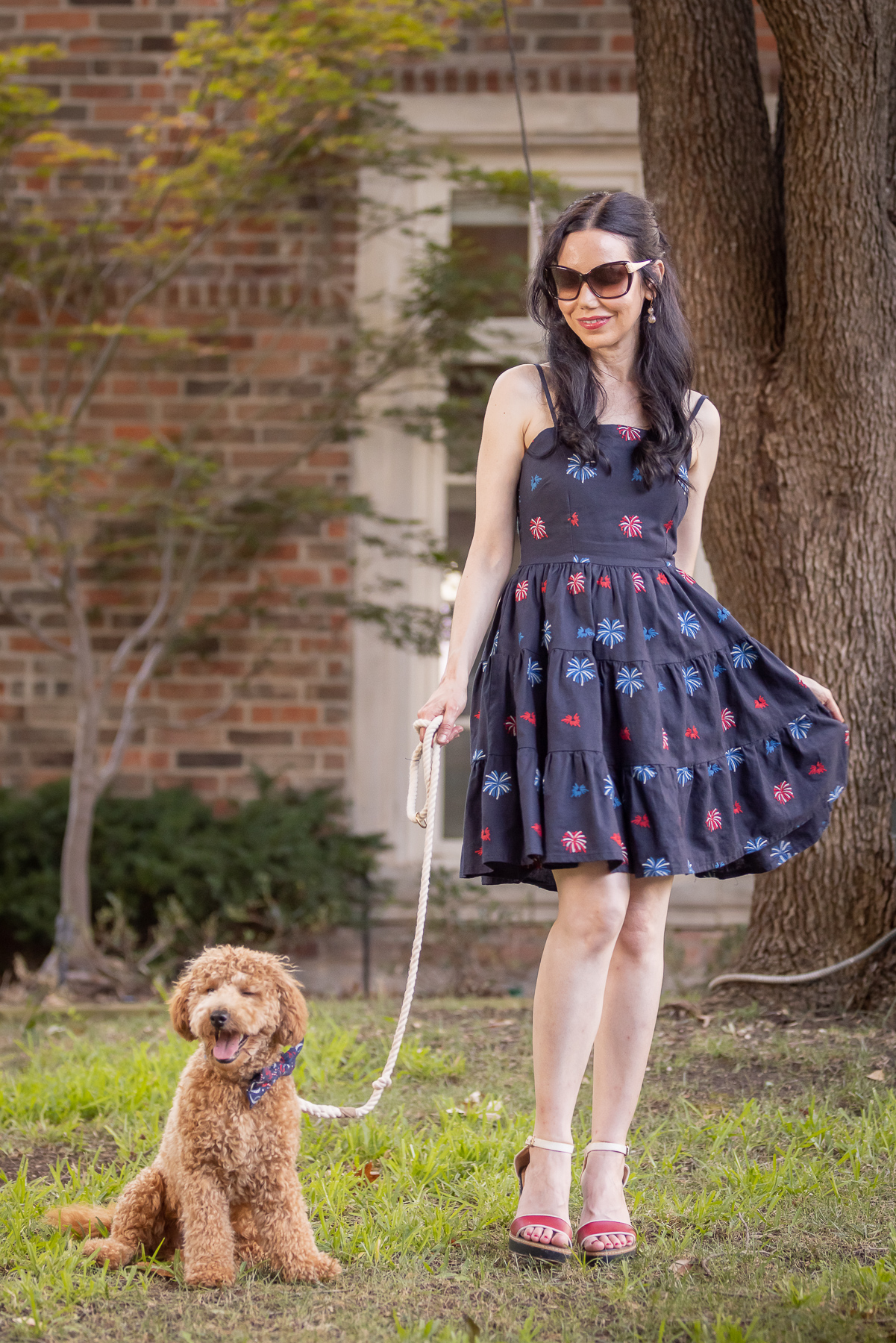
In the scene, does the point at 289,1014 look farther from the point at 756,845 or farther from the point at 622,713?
the point at 756,845

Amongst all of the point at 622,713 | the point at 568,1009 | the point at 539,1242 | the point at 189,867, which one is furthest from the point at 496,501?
the point at 189,867

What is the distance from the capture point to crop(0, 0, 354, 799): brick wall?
569 cm

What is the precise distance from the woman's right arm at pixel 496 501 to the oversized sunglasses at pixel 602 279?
0.53 ft

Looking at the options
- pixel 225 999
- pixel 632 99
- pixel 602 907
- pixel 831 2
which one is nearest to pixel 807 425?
pixel 831 2

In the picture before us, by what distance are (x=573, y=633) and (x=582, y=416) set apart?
0.40 m

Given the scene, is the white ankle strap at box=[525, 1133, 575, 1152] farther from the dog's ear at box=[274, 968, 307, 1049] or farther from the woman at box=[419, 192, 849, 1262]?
the dog's ear at box=[274, 968, 307, 1049]

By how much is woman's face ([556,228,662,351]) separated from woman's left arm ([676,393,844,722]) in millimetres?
224

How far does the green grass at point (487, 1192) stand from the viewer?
1.88 m

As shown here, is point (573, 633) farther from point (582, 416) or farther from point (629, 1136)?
point (629, 1136)

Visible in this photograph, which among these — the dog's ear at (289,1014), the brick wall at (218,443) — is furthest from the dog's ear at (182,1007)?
the brick wall at (218,443)

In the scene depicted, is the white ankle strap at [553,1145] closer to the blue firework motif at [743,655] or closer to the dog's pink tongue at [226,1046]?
the dog's pink tongue at [226,1046]

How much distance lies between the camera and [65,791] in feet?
17.9

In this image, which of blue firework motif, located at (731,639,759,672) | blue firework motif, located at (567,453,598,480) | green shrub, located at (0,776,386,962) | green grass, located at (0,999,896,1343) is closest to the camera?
green grass, located at (0,999,896,1343)

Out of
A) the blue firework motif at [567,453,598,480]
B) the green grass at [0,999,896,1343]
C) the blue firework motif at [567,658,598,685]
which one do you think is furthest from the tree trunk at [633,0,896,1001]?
the blue firework motif at [567,658,598,685]
